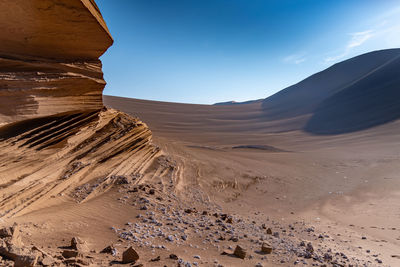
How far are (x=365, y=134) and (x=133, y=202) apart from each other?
65.7ft

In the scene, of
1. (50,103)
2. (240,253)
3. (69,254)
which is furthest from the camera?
(50,103)

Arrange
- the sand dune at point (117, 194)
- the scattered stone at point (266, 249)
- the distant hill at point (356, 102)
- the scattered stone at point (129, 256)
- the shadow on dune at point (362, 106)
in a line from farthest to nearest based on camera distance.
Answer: the distant hill at point (356, 102) → the shadow on dune at point (362, 106) → the scattered stone at point (266, 249) → the sand dune at point (117, 194) → the scattered stone at point (129, 256)

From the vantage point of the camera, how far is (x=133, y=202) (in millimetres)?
4746

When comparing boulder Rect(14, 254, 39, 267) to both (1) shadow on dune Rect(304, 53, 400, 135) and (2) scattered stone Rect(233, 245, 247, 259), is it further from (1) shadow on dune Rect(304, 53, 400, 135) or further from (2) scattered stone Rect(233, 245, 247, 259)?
(1) shadow on dune Rect(304, 53, 400, 135)

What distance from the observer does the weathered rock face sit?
398 centimetres

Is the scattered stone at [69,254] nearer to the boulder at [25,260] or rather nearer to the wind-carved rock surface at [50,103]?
the boulder at [25,260]

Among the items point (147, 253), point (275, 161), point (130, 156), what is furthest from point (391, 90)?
point (147, 253)

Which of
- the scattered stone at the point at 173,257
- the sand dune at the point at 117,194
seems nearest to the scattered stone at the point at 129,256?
the sand dune at the point at 117,194

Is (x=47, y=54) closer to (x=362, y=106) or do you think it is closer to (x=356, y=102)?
(x=362, y=106)

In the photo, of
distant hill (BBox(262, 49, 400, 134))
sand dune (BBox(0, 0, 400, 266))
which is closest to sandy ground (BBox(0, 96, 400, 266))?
sand dune (BBox(0, 0, 400, 266))

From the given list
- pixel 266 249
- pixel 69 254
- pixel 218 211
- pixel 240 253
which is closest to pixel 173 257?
pixel 240 253

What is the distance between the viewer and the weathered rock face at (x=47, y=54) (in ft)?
13.1

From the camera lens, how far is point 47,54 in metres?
4.64

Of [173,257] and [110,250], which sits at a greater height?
[110,250]
